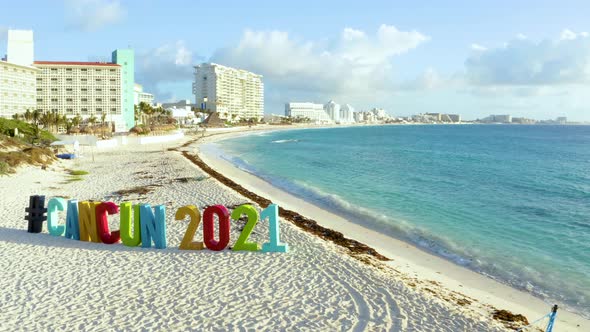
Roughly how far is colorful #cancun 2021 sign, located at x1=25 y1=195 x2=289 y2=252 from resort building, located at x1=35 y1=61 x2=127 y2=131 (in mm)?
80073

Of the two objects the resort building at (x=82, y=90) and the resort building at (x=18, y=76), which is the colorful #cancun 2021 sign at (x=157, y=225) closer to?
the resort building at (x=18, y=76)

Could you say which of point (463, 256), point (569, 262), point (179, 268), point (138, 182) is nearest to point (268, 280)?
point (179, 268)

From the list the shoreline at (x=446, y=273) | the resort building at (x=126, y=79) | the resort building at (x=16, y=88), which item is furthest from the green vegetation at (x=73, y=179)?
the resort building at (x=126, y=79)

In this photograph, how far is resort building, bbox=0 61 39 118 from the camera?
234ft

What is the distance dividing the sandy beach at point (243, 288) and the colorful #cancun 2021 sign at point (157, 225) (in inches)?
11.5

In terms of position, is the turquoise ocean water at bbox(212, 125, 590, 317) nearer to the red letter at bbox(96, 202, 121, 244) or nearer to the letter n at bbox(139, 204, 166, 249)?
the letter n at bbox(139, 204, 166, 249)

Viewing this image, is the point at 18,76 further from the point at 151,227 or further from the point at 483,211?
the point at 483,211

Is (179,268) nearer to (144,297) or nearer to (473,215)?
(144,297)

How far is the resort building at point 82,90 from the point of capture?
3472 inches

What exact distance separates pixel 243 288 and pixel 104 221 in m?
6.03

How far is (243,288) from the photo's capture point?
33.3 ft

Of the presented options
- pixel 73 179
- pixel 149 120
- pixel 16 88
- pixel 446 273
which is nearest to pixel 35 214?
pixel 446 273

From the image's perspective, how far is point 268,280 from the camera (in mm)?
10727

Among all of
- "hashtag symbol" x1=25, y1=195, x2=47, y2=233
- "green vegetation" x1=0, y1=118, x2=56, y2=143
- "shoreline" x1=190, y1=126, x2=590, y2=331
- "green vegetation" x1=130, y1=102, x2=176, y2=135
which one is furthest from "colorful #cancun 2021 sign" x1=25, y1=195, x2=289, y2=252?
"green vegetation" x1=130, y1=102, x2=176, y2=135
